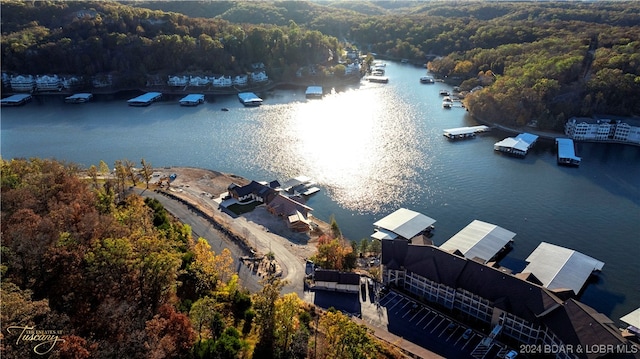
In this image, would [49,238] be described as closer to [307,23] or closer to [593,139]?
[593,139]

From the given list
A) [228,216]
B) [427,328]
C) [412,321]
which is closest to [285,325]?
[412,321]

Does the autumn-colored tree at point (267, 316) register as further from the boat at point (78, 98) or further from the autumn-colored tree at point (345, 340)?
the boat at point (78, 98)

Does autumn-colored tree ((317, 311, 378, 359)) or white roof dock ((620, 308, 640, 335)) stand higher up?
autumn-colored tree ((317, 311, 378, 359))

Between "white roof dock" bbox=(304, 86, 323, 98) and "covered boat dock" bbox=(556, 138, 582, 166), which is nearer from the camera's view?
"covered boat dock" bbox=(556, 138, 582, 166)

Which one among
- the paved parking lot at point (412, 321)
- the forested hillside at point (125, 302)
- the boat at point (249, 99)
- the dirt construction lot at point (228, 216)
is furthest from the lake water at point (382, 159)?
the forested hillside at point (125, 302)

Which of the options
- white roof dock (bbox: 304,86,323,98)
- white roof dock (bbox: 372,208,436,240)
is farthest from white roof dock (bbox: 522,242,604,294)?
white roof dock (bbox: 304,86,323,98)

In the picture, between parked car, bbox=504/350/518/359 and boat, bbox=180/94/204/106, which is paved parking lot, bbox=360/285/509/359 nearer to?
parked car, bbox=504/350/518/359

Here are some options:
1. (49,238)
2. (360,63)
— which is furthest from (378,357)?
(360,63)

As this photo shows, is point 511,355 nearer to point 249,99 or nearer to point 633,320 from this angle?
point 633,320
